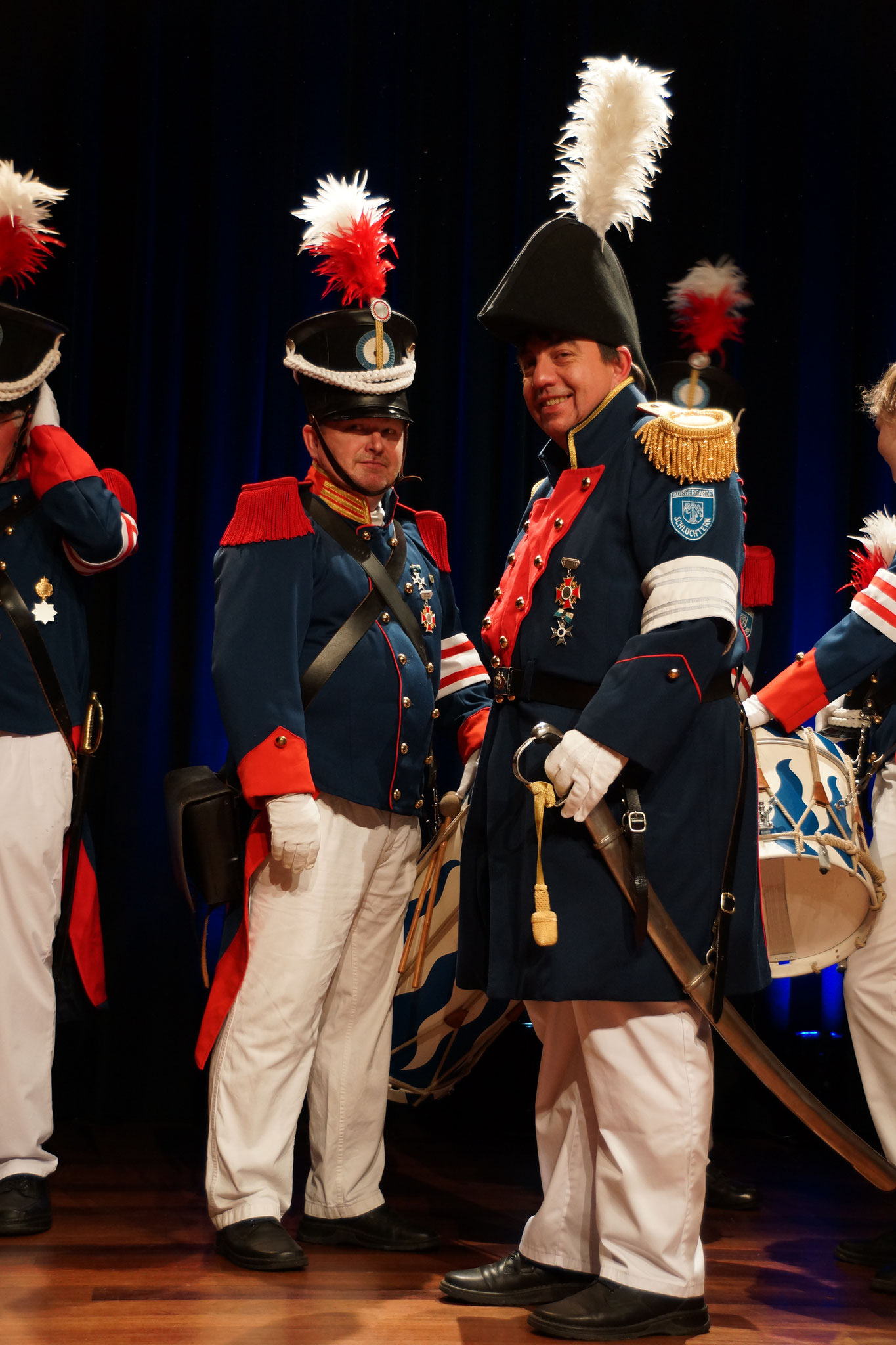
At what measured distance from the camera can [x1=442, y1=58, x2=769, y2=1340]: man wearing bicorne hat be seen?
83.4 inches

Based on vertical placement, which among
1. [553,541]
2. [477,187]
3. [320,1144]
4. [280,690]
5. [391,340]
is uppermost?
[477,187]

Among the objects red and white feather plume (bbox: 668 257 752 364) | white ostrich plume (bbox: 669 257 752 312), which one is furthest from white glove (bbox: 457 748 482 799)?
white ostrich plume (bbox: 669 257 752 312)

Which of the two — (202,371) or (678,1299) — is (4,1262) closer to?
(678,1299)

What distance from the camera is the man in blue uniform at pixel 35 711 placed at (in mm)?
2717

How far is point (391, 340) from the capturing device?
8.96 ft

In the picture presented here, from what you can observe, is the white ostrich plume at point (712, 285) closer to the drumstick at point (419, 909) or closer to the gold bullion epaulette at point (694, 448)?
the gold bullion epaulette at point (694, 448)

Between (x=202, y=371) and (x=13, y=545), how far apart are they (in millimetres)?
1050

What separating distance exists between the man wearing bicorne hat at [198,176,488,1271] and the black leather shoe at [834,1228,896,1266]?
841 mm

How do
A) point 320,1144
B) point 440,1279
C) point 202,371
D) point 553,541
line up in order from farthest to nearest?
point 202,371 < point 320,1144 < point 440,1279 < point 553,541

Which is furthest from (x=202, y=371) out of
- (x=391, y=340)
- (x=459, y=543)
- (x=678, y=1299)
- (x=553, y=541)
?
(x=678, y=1299)

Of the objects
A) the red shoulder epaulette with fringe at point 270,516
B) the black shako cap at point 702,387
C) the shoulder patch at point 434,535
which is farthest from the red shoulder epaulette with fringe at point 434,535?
the black shako cap at point 702,387

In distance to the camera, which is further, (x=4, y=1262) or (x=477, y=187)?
(x=477, y=187)

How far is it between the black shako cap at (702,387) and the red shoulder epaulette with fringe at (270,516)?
4.44ft

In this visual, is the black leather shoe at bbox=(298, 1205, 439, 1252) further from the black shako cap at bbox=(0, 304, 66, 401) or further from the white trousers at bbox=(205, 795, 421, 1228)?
the black shako cap at bbox=(0, 304, 66, 401)
